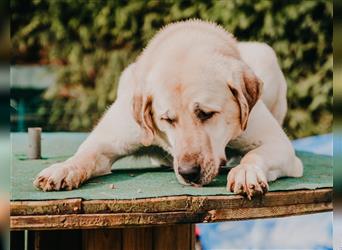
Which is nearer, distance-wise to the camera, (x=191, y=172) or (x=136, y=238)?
(x=191, y=172)

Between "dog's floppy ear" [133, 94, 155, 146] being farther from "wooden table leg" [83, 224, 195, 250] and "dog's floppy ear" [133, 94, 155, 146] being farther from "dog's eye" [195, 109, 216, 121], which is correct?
"wooden table leg" [83, 224, 195, 250]

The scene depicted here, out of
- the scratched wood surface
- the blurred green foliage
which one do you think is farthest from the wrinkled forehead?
the blurred green foliage

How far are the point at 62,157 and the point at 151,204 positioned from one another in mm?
1113

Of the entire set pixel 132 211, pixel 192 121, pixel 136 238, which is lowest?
pixel 136 238

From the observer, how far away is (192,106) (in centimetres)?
217

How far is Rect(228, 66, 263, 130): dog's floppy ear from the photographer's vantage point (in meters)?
2.25

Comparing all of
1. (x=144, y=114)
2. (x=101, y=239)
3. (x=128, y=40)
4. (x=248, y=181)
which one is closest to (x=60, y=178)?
(x=101, y=239)

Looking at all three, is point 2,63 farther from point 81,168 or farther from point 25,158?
point 25,158

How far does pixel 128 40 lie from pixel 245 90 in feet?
9.60

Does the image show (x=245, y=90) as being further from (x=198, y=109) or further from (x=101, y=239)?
(x=101, y=239)

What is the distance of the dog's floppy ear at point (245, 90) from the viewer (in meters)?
2.25

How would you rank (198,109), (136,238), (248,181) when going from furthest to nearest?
(136,238)
(198,109)
(248,181)

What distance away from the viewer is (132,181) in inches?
91.7

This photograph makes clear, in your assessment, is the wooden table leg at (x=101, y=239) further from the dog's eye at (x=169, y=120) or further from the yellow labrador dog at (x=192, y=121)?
the dog's eye at (x=169, y=120)
